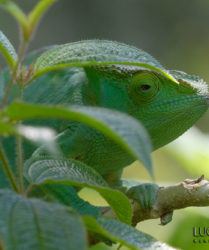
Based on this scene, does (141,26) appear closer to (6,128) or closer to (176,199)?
(176,199)

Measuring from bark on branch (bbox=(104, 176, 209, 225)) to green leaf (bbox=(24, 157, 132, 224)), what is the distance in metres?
0.30

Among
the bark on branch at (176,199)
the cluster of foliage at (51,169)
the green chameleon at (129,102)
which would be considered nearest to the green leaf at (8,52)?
the cluster of foliage at (51,169)

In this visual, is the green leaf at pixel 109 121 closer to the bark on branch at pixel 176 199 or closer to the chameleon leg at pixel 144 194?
the bark on branch at pixel 176 199

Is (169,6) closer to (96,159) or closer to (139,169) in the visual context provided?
(139,169)

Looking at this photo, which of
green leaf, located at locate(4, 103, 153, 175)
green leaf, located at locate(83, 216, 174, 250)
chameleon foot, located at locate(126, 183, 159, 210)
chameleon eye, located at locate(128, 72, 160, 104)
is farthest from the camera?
chameleon eye, located at locate(128, 72, 160, 104)

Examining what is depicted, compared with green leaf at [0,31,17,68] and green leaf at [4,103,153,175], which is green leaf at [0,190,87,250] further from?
green leaf at [0,31,17,68]

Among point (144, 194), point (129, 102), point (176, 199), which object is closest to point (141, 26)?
point (129, 102)

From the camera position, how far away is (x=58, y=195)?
140 centimetres

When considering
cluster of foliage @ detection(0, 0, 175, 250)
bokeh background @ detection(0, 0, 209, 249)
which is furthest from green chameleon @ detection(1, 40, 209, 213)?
bokeh background @ detection(0, 0, 209, 249)

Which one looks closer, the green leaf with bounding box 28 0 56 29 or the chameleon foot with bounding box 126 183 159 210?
the green leaf with bounding box 28 0 56 29

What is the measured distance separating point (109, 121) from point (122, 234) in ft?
0.67

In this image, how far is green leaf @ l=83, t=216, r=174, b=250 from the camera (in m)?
0.74

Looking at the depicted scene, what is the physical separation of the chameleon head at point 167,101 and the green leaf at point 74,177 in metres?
0.66

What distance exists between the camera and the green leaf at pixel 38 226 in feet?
2.12
